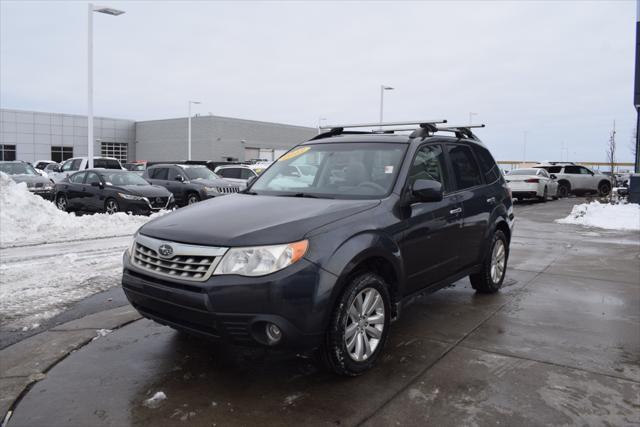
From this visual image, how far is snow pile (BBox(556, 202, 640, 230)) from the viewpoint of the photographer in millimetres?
14089

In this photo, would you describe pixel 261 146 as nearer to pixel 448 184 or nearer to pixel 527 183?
pixel 527 183

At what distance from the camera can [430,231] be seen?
462 cm

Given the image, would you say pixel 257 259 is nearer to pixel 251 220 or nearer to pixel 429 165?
pixel 251 220

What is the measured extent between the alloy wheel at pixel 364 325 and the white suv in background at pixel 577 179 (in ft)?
86.7

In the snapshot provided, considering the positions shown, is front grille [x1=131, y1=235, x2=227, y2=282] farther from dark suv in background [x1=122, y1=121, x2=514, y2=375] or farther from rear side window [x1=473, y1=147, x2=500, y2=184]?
rear side window [x1=473, y1=147, x2=500, y2=184]

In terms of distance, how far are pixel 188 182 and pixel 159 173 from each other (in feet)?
5.89

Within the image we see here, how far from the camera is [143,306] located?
3.83 meters

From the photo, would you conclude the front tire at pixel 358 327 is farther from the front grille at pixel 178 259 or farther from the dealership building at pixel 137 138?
the dealership building at pixel 137 138

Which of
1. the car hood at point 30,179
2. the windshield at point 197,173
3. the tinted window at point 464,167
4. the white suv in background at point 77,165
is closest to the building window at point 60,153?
the white suv in background at point 77,165

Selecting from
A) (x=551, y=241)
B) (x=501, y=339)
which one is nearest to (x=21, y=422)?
(x=501, y=339)

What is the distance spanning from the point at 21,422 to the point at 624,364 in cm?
438

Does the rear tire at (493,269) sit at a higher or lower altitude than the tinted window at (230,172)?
lower

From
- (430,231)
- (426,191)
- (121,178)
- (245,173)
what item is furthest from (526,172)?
(426,191)

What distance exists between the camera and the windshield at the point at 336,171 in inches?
175
